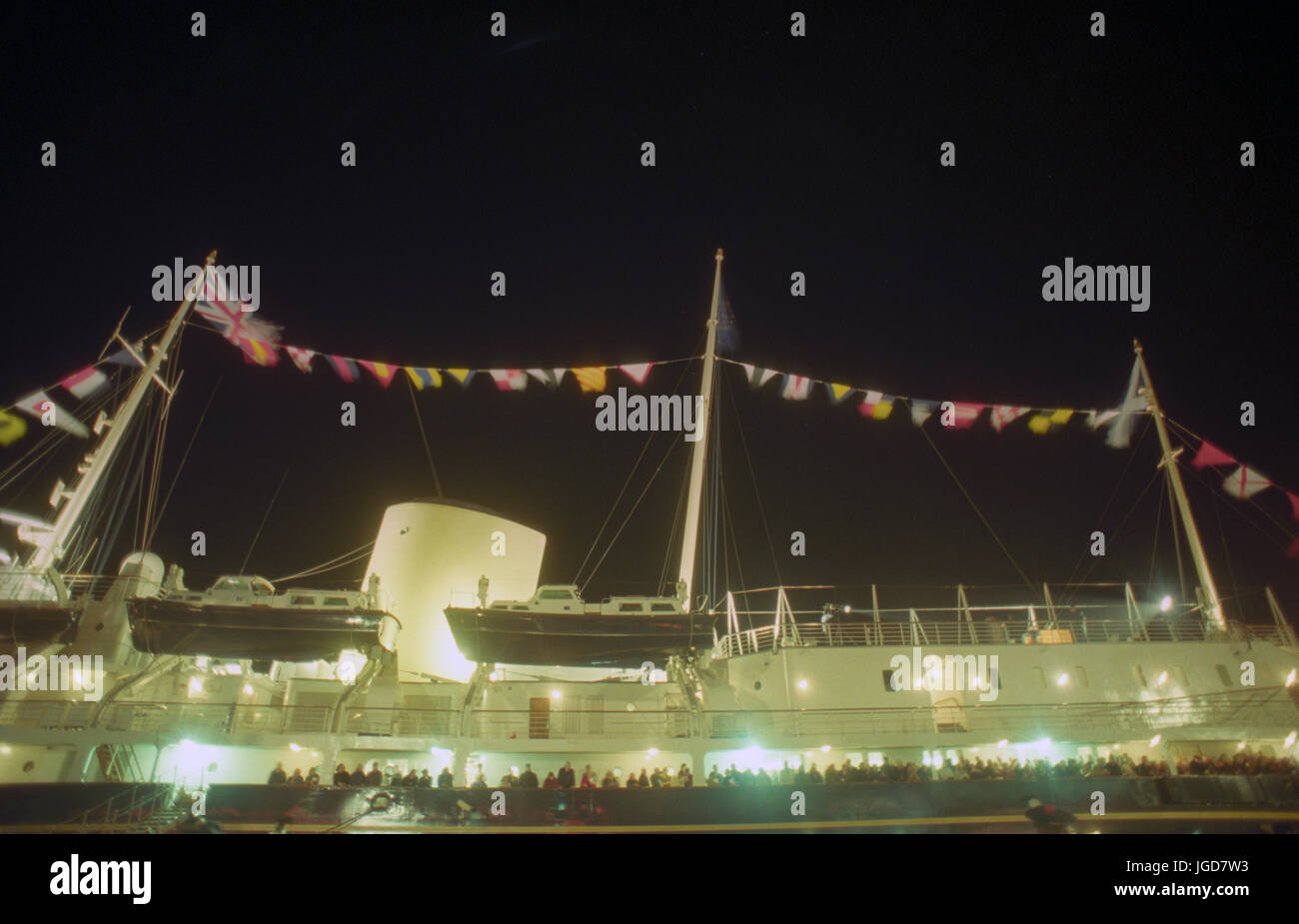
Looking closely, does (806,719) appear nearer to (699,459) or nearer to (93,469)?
(699,459)

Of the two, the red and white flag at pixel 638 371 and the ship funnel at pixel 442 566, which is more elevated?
the red and white flag at pixel 638 371

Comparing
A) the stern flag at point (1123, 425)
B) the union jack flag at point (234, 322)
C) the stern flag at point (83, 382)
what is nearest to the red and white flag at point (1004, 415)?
the stern flag at point (1123, 425)

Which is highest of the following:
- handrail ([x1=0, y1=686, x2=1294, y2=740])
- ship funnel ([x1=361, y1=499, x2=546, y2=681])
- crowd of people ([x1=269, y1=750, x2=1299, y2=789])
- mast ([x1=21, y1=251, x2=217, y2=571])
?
mast ([x1=21, y1=251, x2=217, y2=571])

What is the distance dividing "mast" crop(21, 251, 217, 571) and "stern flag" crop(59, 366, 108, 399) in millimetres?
1011

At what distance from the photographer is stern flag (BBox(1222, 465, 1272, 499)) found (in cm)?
1812

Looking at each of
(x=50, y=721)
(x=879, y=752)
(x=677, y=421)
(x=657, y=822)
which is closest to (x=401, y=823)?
(x=657, y=822)

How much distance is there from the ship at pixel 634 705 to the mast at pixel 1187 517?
39 cm

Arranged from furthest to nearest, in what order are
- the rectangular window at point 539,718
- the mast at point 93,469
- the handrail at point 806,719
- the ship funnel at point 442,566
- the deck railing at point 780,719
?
the ship funnel at point 442,566
the mast at point 93,469
the rectangular window at point 539,718
the handrail at point 806,719
the deck railing at point 780,719

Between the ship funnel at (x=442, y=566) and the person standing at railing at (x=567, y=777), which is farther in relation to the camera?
the ship funnel at (x=442, y=566)

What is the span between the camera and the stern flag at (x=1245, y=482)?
59.5ft

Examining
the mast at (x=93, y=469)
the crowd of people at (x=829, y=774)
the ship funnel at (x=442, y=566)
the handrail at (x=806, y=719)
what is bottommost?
the crowd of people at (x=829, y=774)

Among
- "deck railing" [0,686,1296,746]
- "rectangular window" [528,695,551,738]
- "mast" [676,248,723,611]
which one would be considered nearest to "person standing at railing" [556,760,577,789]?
"deck railing" [0,686,1296,746]

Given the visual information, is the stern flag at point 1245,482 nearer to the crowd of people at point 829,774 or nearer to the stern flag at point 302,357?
the crowd of people at point 829,774

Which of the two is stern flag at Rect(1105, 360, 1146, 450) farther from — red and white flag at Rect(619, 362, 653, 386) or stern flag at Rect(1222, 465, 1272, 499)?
red and white flag at Rect(619, 362, 653, 386)
